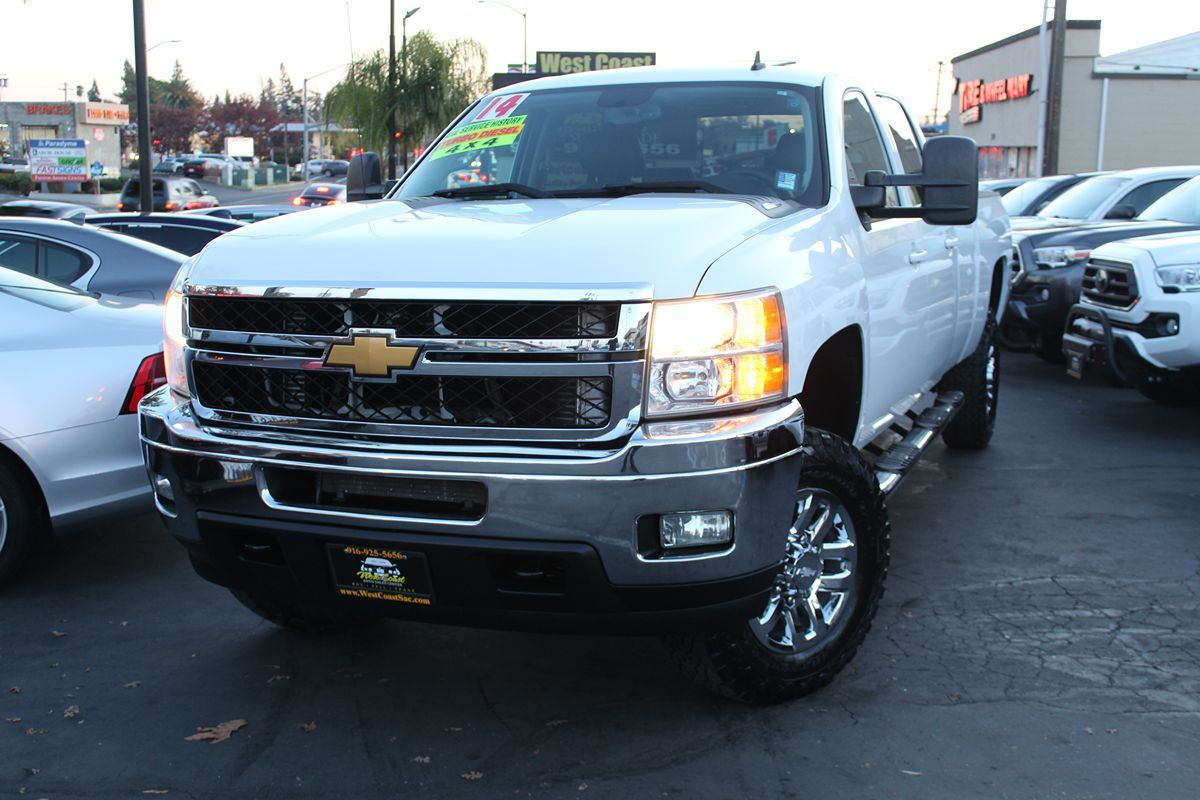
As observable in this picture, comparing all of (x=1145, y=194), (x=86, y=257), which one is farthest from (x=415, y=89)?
(x=86, y=257)

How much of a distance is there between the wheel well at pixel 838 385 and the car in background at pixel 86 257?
17.1 feet

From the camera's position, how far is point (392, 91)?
42156 mm

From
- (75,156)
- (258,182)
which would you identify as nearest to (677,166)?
(75,156)

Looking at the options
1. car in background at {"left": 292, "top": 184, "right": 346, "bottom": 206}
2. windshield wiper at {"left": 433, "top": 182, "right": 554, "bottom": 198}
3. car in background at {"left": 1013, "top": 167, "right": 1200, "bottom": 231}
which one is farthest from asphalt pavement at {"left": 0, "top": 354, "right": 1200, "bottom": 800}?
car in background at {"left": 292, "top": 184, "right": 346, "bottom": 206}

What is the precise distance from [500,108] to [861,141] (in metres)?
1.58

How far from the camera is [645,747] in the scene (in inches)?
150

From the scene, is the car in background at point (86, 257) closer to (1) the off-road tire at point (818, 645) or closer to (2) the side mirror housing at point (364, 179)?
(2) the side mirror housing at point (364, 179)

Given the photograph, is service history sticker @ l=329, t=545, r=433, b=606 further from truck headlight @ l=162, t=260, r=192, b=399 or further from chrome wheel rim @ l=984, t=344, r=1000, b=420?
chrome wheel rim @ l=984, t=344, r=1000, b=420

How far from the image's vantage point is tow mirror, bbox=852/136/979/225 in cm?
464

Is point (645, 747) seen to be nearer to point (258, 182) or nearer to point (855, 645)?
point (855, 645)

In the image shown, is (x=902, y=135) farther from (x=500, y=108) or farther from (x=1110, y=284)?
(x=1110, y=284)

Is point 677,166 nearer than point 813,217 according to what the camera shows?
No

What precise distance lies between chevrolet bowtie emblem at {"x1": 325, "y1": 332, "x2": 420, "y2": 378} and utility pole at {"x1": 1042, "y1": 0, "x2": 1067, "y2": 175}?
2459 cm

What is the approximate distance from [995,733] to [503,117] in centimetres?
320
